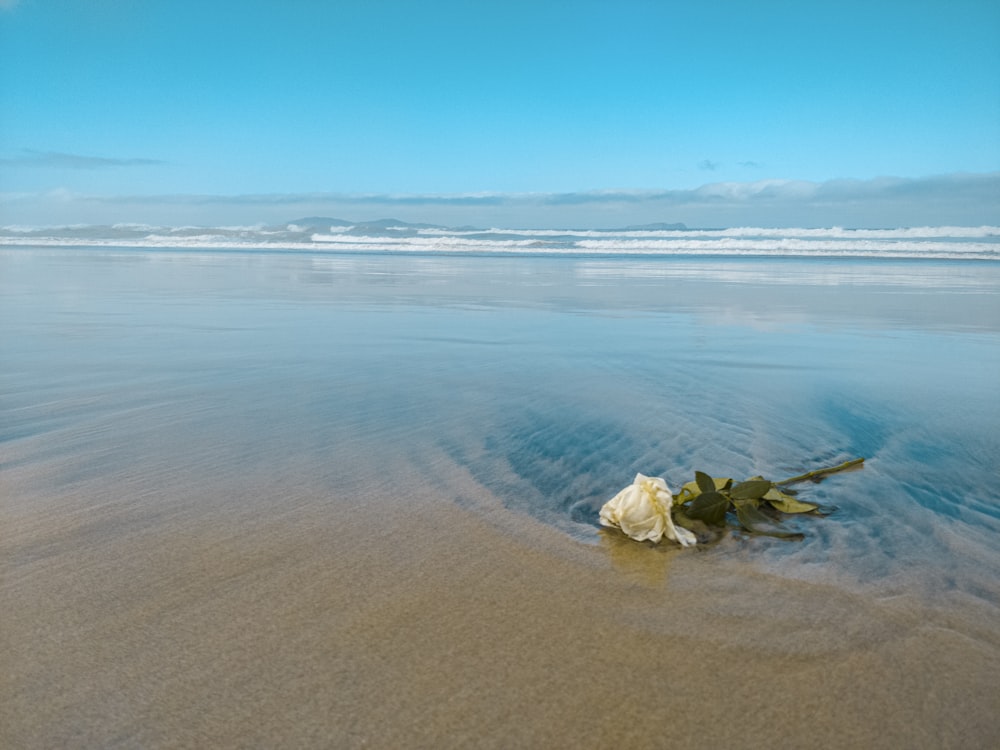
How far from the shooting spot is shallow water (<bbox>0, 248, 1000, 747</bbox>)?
1.32 m

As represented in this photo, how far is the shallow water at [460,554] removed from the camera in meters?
1.32

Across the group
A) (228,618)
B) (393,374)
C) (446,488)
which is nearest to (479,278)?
(393,374)

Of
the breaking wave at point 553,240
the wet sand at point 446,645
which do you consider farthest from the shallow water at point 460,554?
the breaking wave at point 553,240

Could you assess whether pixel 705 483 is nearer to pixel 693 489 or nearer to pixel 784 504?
pixel 693 489

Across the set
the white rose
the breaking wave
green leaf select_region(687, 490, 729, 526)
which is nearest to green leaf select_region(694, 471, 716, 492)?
green leaf select_region(687, 490, 729, 526)

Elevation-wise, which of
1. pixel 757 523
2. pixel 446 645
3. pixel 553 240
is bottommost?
pixel 553 240

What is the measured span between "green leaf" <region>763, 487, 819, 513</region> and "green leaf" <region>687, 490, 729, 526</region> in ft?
0.69

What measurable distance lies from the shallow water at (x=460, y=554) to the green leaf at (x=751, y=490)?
140 mm

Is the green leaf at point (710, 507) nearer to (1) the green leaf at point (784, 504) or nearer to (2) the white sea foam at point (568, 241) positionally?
(1) the green leaf at point (784, 504)

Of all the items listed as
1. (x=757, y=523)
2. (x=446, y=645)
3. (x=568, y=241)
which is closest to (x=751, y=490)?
(x=757, y=523)

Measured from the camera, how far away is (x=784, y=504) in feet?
7.60

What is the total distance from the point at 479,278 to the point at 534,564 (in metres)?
12.9

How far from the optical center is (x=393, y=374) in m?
4.50

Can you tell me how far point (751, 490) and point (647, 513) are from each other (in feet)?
1.30
